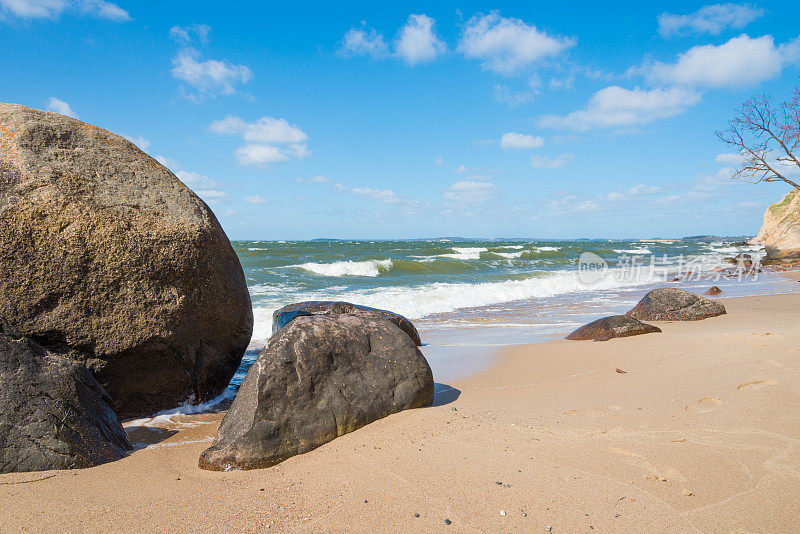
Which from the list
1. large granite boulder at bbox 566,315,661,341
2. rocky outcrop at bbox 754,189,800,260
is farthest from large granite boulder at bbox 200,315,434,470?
rocky outcrop at bbox 754,189,800,260

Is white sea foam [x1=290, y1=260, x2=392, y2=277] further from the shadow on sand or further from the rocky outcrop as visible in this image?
the rocky outcrop

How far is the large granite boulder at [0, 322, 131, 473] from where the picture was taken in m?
2.54

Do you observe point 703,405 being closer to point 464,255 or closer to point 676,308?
point 676,308

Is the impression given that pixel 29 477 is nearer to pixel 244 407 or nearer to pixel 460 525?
pixel 244 407

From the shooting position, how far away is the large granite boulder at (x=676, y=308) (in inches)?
296

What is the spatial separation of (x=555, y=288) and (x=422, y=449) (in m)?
11.9

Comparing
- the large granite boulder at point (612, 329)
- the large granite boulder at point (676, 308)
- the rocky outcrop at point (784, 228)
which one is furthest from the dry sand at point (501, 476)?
the rocky outcrop at point (784, 228)

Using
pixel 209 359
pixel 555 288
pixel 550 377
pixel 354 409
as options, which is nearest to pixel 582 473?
pixel 354 409

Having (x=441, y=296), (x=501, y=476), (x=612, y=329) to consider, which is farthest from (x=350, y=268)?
(x=501, y=476)

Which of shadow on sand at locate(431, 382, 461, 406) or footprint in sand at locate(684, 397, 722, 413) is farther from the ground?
footprint in sand at locate(684, 397, 722, 413)

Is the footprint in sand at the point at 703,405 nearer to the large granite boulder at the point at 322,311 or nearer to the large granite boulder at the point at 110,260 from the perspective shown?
the large granite boulder at the point at 322,311

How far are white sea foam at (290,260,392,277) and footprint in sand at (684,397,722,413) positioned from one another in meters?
17.8

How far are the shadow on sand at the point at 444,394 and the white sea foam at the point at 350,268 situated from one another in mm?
16416

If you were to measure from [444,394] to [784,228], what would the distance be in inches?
1438
